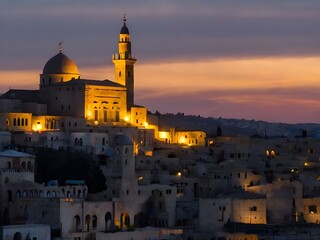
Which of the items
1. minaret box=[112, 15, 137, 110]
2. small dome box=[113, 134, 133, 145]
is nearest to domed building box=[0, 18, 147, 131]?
minaret box=[112, 15, 137, 110]

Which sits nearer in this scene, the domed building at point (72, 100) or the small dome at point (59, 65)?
the domed building at point (72, 100)

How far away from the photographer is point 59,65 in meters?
93.1

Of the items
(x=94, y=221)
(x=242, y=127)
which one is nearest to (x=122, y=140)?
(x=94, y=221)

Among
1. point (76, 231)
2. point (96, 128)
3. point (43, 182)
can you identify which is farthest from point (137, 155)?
point (76, 231)

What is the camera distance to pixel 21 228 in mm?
68500

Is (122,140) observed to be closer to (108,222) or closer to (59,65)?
(108,222)

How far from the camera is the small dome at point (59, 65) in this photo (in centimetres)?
9281

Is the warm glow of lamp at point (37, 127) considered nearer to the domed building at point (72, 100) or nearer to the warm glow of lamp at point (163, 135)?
the domed building at point (72, 100)

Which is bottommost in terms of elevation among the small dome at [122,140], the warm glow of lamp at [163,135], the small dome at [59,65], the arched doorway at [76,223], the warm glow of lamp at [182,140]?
the arched doorway at [76,223]

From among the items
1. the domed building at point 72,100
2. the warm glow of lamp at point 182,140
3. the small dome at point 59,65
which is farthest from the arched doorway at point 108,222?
the warm glow of lamp at point 182,140

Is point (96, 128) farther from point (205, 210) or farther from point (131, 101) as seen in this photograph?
point (205, 210)

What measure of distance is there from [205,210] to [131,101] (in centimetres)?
2131

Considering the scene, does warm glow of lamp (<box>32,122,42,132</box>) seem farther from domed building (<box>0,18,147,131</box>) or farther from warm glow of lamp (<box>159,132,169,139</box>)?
warm glow of lamp (<box>159,132,169,139</box>)

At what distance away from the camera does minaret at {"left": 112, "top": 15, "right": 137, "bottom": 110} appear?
9506 cm
